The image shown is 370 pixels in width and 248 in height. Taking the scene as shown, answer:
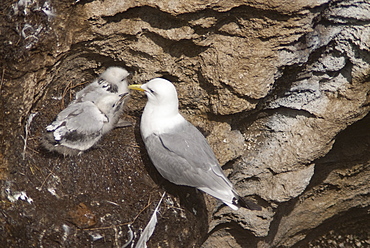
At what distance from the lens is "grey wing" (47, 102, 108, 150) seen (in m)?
2.98

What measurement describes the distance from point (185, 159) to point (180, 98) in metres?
0.58

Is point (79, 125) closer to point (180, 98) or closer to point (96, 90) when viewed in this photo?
point (96, 90)

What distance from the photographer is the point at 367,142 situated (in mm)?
3648

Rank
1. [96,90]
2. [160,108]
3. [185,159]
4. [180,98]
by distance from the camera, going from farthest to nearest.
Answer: [180,98]
[96,90]
[160,108]
[185,159]

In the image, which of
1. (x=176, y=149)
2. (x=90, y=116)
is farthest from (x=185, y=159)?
(x=90, y=116)

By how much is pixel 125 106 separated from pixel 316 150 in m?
1.48

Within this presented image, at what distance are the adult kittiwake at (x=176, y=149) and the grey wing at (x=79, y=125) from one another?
0.32 metres

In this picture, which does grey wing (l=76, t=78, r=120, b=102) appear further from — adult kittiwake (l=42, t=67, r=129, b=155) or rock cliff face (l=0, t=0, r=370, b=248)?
rock cliff face (l=0, t=0, r=370, b=248)

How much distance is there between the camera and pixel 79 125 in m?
3.02

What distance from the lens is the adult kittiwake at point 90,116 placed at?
299 cm

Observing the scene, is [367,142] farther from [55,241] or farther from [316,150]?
[55,241]

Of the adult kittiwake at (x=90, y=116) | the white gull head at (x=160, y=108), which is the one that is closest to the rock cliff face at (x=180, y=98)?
the adult kittiwake at (x=90, y=116)

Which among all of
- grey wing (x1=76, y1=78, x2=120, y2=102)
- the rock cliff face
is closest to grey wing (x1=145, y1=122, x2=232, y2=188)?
the rock cliff face

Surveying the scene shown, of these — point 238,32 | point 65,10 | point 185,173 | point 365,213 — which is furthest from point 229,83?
point 365,213
